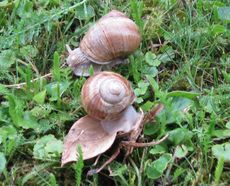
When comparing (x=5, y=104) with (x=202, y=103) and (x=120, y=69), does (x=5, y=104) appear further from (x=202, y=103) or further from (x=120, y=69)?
(x=202, y=103)

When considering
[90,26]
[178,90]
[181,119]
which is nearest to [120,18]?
[90,26]

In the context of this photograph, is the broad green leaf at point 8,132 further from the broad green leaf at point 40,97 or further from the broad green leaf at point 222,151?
the broad green leaf at point 222,151

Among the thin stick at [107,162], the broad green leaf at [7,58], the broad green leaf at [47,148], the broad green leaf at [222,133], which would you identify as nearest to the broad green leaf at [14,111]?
the broad green leaf at [47,148]

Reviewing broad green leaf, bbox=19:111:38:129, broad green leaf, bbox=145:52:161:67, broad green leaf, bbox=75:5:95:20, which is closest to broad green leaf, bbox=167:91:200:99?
broad green leaf, bbox=145:52:161:67

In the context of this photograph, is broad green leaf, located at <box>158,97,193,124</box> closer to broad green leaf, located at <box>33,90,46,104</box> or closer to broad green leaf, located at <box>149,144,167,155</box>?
broad green leaf, located at <box>149,144,167,155</box>

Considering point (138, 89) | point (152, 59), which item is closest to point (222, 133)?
point (138, 89)
